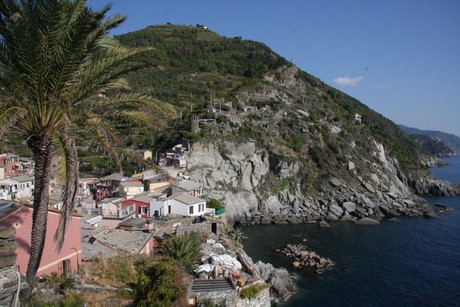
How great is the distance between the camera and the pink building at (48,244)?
37.5 feet

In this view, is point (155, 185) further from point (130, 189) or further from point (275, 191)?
point (275, 191)

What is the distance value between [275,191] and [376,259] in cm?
2133

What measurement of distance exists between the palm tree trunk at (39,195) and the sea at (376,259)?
21517 mm

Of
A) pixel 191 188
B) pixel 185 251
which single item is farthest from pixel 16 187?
pixel 185 251

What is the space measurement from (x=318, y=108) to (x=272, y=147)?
30.1 m

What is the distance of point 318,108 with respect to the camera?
85500mm

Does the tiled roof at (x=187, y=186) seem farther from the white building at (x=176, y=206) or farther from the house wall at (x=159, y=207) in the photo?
the house wall at (x=159, y=207)

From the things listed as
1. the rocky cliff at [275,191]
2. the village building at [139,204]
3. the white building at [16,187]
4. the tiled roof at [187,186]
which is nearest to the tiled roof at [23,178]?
the white building at [16,187]

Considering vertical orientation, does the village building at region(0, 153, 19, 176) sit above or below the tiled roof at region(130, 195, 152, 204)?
above

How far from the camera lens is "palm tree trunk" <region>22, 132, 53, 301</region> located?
7734 mm

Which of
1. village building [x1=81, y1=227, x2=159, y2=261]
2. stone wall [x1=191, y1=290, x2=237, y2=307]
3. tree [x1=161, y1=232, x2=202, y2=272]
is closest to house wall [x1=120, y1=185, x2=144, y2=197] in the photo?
village building [x1=81, y1=227, x2=159, y2=261]

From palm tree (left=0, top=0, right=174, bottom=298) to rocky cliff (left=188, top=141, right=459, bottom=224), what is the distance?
4104 centimetres

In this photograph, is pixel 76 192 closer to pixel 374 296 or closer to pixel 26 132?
pixel 26 132

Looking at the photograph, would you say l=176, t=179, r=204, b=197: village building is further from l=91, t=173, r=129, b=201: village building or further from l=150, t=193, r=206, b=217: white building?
l=91, t=173, r=129, b=201: village building
